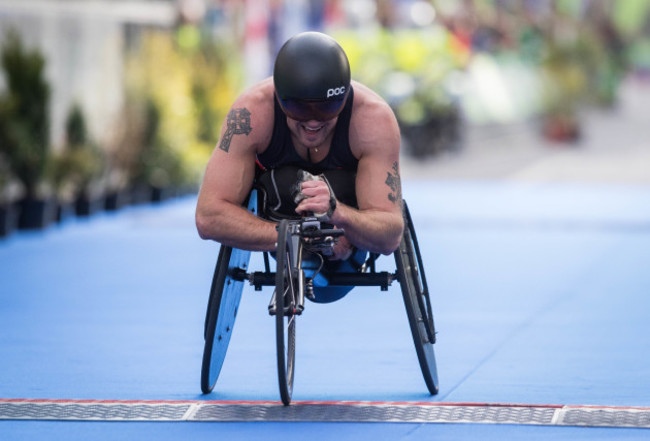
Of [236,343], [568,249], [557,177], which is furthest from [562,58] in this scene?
[236,343]

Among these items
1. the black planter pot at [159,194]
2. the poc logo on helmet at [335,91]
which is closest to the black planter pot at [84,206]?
the black planter pot at [159,194]

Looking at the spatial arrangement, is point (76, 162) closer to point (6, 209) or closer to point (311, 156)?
point (6, 209)

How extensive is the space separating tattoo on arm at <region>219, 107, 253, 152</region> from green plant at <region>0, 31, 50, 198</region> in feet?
30.8

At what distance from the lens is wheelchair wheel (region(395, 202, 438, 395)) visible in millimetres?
5203

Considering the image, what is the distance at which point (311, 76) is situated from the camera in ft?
16.2

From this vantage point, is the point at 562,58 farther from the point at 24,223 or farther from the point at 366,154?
the point at 366,154

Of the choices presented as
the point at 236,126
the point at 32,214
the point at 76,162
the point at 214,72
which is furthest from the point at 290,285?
the point at 214,72

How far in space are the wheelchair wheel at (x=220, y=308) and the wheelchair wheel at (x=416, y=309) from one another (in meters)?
0.67

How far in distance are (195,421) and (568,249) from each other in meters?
9.16

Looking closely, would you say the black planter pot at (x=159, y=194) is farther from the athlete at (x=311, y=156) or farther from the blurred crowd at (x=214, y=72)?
the athlete at (x=311, y=156)

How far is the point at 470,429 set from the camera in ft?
15.3

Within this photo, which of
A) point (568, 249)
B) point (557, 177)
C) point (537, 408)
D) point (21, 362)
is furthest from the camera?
point (557, 177)

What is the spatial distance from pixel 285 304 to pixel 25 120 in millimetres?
9964

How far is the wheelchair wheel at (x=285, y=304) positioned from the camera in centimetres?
471
